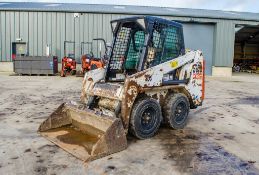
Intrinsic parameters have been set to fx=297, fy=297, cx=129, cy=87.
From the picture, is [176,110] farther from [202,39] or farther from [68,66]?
[202,39]

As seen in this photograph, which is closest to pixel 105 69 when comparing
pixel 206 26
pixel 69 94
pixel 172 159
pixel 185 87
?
pixel 185 87

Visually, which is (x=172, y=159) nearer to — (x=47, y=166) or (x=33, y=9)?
(x=47, y=166)

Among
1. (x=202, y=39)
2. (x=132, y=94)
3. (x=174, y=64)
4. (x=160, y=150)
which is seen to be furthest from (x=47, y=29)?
(x=160, y=150)

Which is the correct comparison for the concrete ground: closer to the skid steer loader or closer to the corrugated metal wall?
the skid steer loader

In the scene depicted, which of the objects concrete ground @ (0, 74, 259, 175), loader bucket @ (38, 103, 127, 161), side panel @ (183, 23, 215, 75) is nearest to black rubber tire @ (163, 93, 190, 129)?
concrete ground @ (0, 74, 259, 175)

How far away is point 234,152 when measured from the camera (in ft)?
16.7

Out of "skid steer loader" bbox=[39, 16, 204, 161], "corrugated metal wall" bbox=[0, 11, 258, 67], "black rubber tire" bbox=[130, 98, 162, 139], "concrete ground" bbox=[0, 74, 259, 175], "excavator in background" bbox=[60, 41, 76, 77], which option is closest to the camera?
"concrete ground" bbox=[0, 74, 259, 175]

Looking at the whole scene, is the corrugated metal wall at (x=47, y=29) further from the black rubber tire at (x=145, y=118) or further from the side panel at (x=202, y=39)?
the black rubber tire at (x=145, y=118)

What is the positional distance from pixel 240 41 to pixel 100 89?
30.9 m

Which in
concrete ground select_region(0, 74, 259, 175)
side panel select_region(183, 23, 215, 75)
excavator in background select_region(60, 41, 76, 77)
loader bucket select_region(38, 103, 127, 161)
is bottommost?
concrete ground select_region(0, 74, 259, 175)

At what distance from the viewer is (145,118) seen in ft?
18.3

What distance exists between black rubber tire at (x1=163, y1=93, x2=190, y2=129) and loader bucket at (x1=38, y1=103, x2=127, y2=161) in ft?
4.88

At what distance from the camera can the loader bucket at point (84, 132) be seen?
462cm

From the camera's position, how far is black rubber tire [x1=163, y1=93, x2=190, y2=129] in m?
6.10
